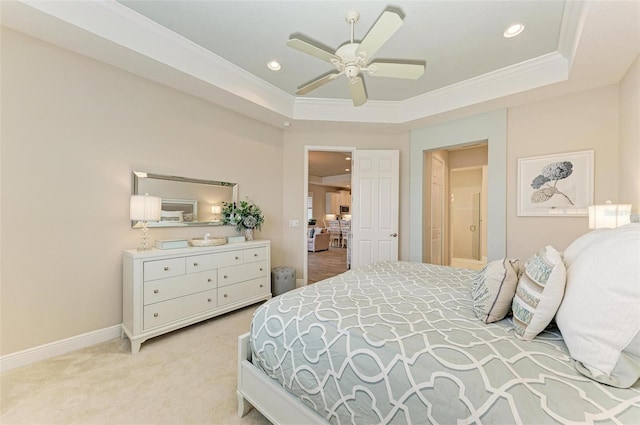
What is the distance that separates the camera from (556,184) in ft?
9.66

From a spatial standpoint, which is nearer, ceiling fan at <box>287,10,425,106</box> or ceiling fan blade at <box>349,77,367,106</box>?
ceiling fan at <box>287,10,425,106</box>

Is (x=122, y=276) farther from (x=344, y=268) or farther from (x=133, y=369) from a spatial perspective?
(x=344, y=268)

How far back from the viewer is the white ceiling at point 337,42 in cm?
196

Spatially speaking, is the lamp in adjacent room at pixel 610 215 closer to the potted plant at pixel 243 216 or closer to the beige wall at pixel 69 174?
the potted plant at pixel 243 216

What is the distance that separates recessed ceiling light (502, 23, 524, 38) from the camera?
7.25ft

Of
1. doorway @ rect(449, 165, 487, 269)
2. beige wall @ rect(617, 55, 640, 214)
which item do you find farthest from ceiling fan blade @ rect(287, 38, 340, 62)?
doorway @ rect(449, 165, 487, 269)

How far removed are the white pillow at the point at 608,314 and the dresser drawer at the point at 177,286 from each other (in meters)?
2.78

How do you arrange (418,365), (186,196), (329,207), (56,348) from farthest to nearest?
1. (329,207)
2. (186,196)
3. (56,348)
4. (418,365)

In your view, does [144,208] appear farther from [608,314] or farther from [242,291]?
[608,314]

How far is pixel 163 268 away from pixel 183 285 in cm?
27

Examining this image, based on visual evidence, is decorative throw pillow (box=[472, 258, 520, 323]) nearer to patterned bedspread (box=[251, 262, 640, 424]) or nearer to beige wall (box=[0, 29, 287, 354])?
patterned bedspread (box=[251, 262, 640, 424])

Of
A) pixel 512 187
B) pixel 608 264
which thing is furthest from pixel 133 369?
pixel 512 187

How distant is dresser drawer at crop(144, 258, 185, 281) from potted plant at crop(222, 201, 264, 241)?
962 millimetres

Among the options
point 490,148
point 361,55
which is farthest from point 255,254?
point 490,148
